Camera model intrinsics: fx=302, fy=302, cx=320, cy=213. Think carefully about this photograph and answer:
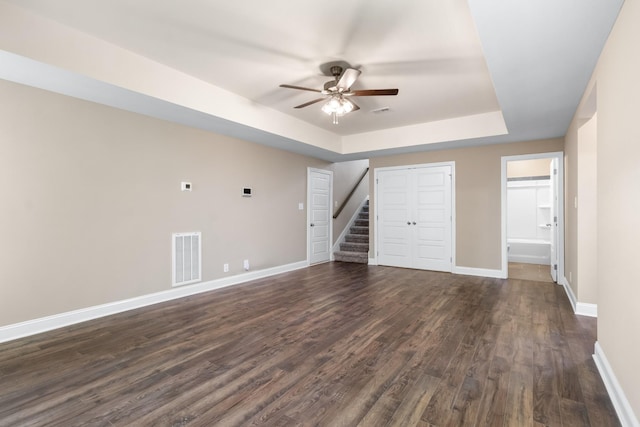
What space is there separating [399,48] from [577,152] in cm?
259

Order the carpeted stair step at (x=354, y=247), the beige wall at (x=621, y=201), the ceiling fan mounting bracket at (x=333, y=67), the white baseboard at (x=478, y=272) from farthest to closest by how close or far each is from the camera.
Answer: the carpeted stair step at (x=354, y=247) → the white baseboard at (x=478, y=272) → the ceiling fan mounting bracket at (x=333, y=67) → the beige wall at (x=621, y=201)

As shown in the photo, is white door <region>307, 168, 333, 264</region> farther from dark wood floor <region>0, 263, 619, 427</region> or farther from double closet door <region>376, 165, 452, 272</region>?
dark wood floor <region>0, 263, 619, 427</region>

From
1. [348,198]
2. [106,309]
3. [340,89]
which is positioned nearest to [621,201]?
[340,89]

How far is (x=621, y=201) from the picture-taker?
1826 mm

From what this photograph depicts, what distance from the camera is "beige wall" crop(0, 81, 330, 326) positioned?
2957 mm

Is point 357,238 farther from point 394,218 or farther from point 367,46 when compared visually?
point 367,46

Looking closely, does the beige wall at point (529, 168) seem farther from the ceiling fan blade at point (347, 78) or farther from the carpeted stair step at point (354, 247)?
the ceiling fan blade at point (347, 78)

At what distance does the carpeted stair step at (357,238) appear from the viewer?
306 inches

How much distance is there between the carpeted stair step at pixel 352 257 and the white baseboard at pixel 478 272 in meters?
1.96

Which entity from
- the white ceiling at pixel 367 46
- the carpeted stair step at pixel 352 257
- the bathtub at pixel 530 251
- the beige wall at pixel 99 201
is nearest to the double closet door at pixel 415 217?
the carpeted stair step at pixel 352 257

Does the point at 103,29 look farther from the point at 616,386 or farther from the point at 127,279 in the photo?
the point at 616,386

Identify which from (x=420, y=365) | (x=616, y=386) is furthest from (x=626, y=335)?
(x=420, y=365)

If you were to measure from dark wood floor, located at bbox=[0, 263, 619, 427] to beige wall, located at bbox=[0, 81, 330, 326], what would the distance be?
0.51 m

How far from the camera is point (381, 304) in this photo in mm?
3953
